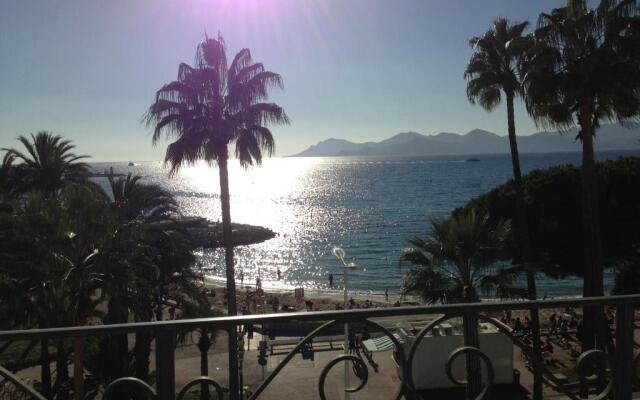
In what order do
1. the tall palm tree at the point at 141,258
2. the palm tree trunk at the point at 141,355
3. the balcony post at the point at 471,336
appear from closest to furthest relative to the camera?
the balcony post at the point at 471,336 → the tall palm tree at the point at 141,258 → the palm tree trunk at the point at 141,355

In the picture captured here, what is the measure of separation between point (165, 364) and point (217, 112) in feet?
50.2

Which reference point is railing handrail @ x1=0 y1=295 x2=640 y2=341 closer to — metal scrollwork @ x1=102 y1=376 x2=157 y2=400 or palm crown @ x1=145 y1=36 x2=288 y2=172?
metal scrollwork @ x1=102 y1=376 x2=157 y2=400

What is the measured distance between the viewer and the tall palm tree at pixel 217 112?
1680 cm

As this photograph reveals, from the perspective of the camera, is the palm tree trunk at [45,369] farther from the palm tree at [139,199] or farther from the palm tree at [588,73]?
the palm tree at [588,73]

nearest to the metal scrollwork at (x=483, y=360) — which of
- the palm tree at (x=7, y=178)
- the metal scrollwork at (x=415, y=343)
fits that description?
the metal scrollwork at (x=415, y=343)

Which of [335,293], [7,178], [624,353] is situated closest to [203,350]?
[624,353]

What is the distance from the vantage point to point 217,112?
1702 centimetres

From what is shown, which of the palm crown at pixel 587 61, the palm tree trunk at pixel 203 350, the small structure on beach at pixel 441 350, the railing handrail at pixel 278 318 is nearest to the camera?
the railing handrail at pixel 278 318

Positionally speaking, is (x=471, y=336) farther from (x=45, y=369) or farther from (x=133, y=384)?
(x=45, y=369)

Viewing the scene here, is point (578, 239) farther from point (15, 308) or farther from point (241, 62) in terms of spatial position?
point (15, 308)

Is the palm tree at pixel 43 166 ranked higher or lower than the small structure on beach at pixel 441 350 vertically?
higher

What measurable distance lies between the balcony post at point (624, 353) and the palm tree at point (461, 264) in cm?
1041

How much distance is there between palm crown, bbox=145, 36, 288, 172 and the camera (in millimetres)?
16797

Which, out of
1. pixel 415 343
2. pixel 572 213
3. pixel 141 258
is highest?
pixel 415 343
